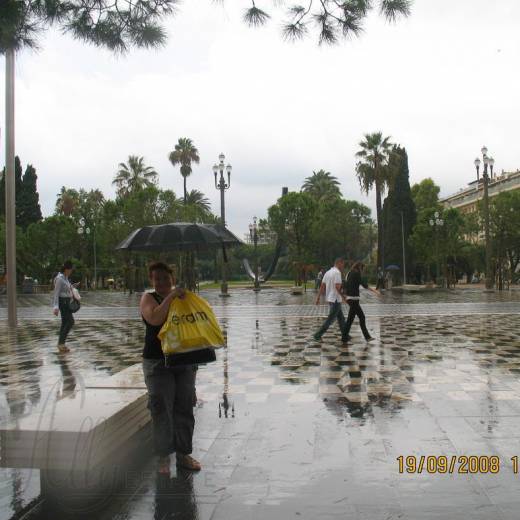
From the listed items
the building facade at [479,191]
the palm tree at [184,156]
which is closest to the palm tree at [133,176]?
the palm tree at [184,156]

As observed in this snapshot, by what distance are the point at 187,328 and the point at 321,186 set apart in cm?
6668

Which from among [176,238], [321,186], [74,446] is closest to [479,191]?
[321,186]

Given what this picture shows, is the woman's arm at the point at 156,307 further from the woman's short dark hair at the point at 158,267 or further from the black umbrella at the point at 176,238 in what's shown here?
the black umbrella at the point at 176,238

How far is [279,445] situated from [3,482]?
2.07 meters

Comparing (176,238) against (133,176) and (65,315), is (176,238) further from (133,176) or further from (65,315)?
(133,176)

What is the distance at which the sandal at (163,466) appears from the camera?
4168mm

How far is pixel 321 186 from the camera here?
69688 mm

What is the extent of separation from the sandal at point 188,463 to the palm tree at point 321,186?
6298cm

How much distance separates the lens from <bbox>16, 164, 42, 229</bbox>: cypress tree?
60.0 metres

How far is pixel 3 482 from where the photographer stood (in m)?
4.12

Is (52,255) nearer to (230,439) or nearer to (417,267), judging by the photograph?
(417,267)

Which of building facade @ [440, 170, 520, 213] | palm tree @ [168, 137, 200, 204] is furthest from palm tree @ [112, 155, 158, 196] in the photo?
building facade @ [440, 170, 520, 213]
